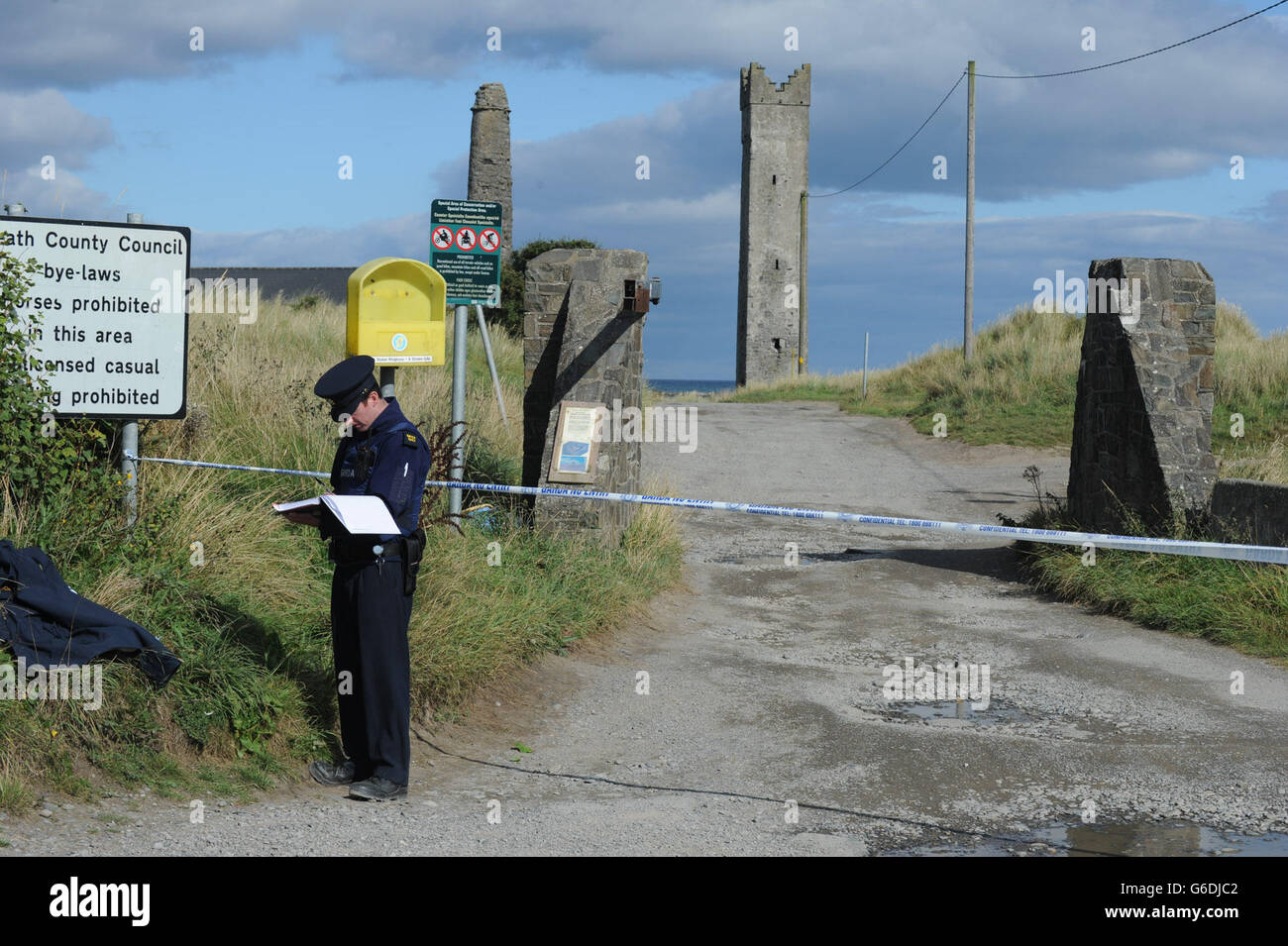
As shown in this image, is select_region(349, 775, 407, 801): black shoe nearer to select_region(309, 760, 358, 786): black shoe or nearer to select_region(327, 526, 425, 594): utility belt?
select_region(309, 760, 358, 786): black shoe

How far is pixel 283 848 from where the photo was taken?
200 inches

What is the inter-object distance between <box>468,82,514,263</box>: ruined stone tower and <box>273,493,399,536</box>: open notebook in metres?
27.6

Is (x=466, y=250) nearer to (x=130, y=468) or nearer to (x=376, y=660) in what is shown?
(x=130, y=468)

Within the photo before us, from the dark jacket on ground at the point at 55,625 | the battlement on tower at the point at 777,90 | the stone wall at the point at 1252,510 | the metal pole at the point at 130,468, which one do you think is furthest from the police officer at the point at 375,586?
the battlement on tower at the point at 777,90

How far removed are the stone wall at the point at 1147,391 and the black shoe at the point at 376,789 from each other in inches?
322

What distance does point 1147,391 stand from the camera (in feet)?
39.3

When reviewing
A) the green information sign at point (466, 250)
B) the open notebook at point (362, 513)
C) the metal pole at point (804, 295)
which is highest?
the metal pole at point (804, 295)

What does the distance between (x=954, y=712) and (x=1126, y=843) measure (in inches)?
93.1

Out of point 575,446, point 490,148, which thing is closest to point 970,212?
point 490,148

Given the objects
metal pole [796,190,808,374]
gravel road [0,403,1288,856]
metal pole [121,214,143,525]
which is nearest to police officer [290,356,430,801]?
gravel road [0,403,1288,856]

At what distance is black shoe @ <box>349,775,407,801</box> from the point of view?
5.84 m

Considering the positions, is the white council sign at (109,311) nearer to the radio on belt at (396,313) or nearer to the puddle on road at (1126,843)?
the radio on belt at (396,313)

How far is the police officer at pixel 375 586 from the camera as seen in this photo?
229 inches

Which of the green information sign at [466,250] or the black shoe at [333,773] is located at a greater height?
the green information sign at [466,250]
